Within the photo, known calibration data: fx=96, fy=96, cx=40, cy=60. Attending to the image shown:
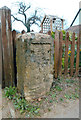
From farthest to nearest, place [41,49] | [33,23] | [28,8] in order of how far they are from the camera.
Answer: [33,23]
[28,8]
[41,49]

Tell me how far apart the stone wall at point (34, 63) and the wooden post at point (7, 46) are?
0.45 m

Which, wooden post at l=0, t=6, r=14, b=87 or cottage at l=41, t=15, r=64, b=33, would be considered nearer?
wooden post at l=0, t=6, r=14, b=87

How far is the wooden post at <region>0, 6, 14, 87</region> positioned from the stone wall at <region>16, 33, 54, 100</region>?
446 millimetres

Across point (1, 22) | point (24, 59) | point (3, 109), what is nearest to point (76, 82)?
point (24, 59)

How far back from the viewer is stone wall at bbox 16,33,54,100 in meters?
→ 1.80

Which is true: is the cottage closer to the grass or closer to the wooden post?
the wooden post

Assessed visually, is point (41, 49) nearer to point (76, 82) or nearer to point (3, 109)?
point (3, 109)

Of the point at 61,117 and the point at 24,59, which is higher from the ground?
the point at 24,59

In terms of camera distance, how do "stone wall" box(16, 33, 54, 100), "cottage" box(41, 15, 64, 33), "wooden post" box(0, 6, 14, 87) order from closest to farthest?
"stone wall" box(16, 33, 54, 100) → "wooden post" box(0, 6, 14, 87) → "cottage" box(41, 15, 64, 33)

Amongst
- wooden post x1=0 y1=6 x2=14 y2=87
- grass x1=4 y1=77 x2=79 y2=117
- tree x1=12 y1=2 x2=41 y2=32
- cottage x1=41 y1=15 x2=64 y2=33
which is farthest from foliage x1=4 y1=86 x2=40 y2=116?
tree x1=12 y1=2 x2=41 y2=32

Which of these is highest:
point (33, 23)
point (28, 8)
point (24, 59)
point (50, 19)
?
point (28, 8)

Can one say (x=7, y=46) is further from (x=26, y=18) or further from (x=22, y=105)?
(x=26, y=18)

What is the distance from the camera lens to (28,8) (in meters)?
17.1

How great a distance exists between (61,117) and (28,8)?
1864cm
